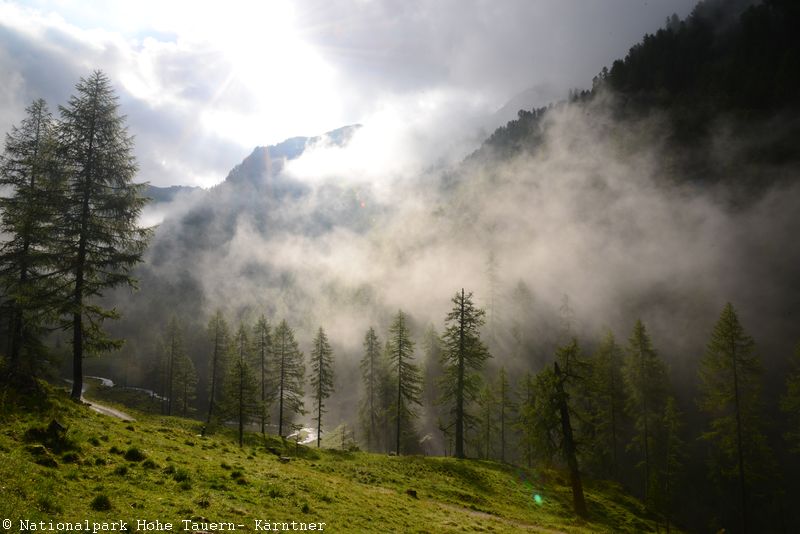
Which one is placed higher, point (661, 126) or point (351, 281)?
point (661, 126)

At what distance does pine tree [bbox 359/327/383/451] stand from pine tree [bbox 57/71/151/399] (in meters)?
42.5

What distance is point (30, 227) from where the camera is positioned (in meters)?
20.4

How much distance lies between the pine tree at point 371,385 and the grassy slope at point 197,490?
35379 mm

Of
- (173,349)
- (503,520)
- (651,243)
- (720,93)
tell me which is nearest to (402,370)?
(503,520)

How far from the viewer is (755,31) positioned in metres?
106

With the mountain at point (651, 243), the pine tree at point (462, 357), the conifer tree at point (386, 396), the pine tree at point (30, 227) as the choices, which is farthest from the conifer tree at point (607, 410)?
the pine tree at point (30, 227)

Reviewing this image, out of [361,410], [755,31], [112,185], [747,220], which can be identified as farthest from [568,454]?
[755,31]

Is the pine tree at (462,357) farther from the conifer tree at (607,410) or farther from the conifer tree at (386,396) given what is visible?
the conifer tree at (386,396)

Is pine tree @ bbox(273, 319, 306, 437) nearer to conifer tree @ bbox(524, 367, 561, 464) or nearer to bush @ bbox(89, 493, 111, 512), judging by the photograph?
conifer tree @ bbox(524, 367, 561, 464)

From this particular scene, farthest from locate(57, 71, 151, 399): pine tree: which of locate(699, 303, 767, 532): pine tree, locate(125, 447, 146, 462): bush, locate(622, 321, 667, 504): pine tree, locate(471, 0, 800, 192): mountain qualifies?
locate(471, 0, 800, 192): mountain

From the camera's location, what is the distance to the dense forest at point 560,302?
2250cm

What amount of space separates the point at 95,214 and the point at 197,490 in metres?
18.3

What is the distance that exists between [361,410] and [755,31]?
152m

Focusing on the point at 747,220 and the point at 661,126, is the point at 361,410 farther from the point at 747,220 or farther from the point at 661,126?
the point at 661,126
